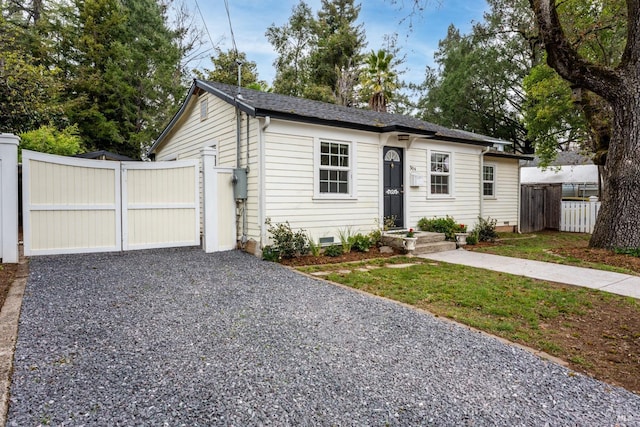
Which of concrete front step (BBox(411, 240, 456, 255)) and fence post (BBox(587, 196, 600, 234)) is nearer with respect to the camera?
concrete front step (BBox(411, 240, 456, 255))

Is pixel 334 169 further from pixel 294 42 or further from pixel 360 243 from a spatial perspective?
pixel 294 42

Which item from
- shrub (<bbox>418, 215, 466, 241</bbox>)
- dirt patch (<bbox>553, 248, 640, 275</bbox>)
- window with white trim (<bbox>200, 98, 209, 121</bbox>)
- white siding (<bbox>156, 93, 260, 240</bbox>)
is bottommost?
dirt patch (<bbox>553, 248, 640, 275</bbox>)

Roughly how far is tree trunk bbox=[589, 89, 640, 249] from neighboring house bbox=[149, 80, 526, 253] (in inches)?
133

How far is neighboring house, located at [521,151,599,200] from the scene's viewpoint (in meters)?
19.5

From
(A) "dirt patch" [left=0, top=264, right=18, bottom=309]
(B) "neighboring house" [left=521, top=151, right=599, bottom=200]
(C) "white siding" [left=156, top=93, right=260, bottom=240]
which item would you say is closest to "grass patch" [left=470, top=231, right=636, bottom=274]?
(C) "white siding" [left=156, top=93, right=260, bottom=240]

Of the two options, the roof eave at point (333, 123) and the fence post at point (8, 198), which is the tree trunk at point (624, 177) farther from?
the fence post at point (8, 198)

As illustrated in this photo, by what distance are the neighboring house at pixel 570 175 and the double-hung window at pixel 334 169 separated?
46.0 feet

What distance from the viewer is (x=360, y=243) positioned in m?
8.04

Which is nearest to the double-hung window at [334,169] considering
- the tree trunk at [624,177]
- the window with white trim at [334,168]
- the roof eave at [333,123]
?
the window with white trim at [334,168]

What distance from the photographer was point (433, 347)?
2945mm

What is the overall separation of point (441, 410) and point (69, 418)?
201 centimetres

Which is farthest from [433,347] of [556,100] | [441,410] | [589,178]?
[589,178]

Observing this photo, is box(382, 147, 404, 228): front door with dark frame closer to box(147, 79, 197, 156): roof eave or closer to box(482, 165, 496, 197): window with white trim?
box(482, 165, 496, 197): window with white trim

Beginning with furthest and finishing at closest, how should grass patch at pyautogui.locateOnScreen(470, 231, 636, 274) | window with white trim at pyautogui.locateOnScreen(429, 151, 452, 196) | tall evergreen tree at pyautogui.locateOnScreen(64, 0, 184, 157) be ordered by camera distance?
tall evergreen tree at pyautogui.locateOnScreen(64, 0, 184, 157), window with white trim at pyautogui.locateOnScreen(429, 151, 452, 196), grass patch at pyautogui.locateOnScreen(470, 231, 636, 274)
